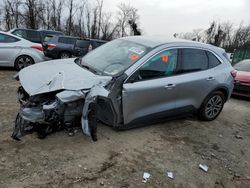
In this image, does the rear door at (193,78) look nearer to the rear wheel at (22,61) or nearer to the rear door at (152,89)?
the rear door at (152,89)

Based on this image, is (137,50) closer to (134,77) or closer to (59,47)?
(134,77)

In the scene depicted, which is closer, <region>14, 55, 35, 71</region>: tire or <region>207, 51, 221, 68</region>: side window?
<region>207, 51, 221, 68</region>: side window

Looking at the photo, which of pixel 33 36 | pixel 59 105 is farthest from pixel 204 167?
pixel 33 36

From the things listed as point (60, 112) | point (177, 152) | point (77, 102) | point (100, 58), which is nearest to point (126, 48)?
point (100, 58)

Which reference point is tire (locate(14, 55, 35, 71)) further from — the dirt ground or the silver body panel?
the silver body panel

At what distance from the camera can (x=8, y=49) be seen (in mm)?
8180

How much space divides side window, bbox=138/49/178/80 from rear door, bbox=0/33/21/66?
6005 millimetres

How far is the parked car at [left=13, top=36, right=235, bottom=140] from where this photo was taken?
341 cm

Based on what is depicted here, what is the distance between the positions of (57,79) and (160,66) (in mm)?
1749

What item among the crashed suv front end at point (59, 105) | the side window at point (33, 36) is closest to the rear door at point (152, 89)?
the crashed suv front end at point (59, 105)

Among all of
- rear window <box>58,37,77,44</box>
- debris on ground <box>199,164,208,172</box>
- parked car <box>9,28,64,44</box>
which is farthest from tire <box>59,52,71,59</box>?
debris on ground <box>199,164,208,172</box>

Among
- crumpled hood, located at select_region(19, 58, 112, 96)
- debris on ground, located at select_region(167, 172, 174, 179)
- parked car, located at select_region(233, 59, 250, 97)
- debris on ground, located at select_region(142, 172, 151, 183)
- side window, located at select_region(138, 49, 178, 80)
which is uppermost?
side window, located at select_region(138, 49, 178, 80)

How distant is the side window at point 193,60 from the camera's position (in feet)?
14.8

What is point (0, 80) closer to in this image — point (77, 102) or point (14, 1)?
point (77, 102)
